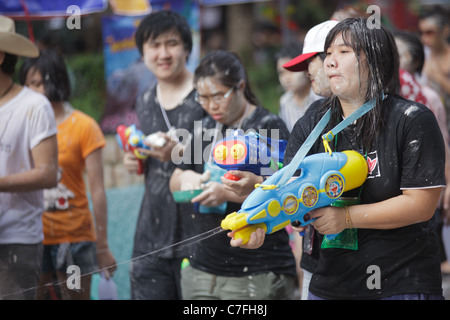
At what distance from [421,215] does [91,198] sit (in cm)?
261

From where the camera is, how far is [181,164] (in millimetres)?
3619

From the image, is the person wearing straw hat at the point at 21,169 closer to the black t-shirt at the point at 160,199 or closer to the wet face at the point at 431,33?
the black t-shirt at the point at 160,199

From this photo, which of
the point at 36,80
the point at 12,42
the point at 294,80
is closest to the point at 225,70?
the point at 12,42

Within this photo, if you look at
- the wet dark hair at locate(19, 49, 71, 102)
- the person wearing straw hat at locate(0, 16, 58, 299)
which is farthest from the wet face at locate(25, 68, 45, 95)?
the person wearing straw hat at locate(0, 16, 58, 299)

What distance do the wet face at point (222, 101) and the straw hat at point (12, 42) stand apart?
1142mm

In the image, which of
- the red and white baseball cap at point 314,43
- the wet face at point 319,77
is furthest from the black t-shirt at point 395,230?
the red and white baseball cap at point 314,43

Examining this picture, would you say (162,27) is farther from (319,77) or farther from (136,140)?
(319,77)

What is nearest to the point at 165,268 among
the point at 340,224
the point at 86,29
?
the point at 340,224

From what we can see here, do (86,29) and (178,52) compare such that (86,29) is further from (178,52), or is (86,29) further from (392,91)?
(392,91)

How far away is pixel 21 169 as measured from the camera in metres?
3.73

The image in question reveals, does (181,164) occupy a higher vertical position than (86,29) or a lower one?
lower

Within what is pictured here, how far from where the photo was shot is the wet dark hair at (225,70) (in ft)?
11.3

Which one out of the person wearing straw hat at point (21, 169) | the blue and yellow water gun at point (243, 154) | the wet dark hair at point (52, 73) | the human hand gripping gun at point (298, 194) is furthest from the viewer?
the wet dark hair at point (52, 73)

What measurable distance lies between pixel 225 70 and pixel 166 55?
0.63 m
